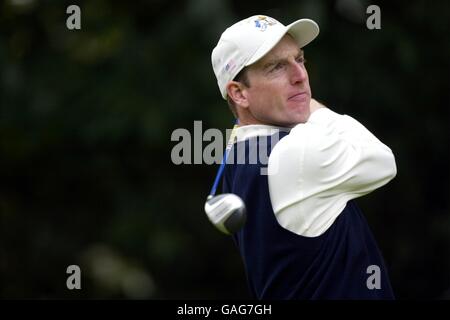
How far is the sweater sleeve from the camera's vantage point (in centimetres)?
335

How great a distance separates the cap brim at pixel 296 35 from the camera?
11.5 feet

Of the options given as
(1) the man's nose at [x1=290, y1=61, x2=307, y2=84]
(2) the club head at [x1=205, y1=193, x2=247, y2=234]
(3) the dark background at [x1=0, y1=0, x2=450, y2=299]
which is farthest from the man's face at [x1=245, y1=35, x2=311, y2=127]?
(3) the dark background at [x1=0, y1=0, x2=450, y2=299]

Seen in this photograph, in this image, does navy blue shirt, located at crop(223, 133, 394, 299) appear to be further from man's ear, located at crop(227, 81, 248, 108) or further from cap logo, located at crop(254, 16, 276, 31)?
cap logo, located at crop(254, 16, 276, 31)

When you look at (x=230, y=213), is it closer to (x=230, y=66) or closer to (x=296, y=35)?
(x=230, y=66)

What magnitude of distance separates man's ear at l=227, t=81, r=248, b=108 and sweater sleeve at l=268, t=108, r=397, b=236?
27 centimetres

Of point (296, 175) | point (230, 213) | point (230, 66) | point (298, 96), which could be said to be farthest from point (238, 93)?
point (230, 213)

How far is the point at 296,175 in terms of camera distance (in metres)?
3.37

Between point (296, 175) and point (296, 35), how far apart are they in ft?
1.79

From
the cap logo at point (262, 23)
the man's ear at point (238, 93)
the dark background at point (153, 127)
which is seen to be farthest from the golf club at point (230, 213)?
the dark background at point (153, 127)

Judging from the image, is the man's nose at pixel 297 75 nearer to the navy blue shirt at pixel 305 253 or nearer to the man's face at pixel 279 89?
the man's face at pixel 279 89

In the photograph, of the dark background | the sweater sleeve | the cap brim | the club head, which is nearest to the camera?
the club head

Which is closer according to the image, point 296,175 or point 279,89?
point 296,175

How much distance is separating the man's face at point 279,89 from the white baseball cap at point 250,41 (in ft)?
0.15

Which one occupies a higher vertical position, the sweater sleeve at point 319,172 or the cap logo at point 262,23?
the cap logo at point 262,23
